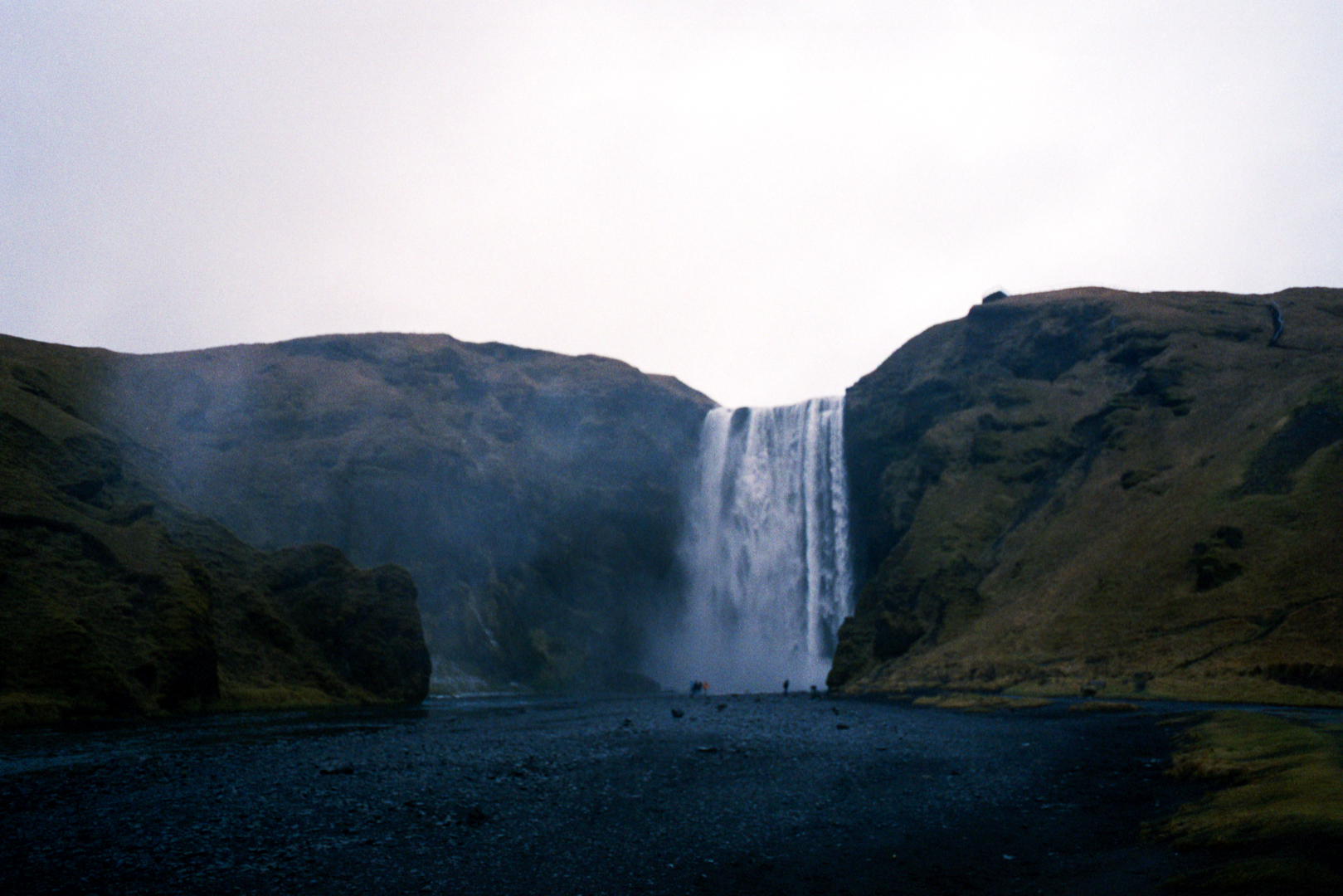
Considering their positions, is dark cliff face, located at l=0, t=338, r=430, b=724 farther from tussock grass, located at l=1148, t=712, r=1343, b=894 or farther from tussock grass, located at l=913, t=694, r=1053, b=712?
tussock grass, located at l=1148, t=712, r=1343, b=894

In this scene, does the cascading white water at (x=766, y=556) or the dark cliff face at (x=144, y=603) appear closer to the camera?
the dark cliff face at (x=144, y=603)

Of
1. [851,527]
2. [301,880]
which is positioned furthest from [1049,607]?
[301,880]

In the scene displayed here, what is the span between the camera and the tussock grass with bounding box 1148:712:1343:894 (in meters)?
7.99

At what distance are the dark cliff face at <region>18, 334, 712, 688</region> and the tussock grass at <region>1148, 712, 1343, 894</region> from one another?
63831 mm

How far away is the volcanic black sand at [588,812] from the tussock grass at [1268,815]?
0.66 m

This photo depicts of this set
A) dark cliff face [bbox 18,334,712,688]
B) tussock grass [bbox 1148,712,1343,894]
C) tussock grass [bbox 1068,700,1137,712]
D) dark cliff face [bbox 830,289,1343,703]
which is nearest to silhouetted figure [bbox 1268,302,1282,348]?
dark cliff face [bbox 830,289,1343,703]

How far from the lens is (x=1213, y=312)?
3147 inches

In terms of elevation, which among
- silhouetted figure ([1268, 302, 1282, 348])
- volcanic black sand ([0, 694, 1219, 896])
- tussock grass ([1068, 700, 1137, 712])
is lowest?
tussock grass ([1068, 700, 1137, 712])

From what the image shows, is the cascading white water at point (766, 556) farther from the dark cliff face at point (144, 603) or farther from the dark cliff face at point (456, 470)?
the dark cliff face at point (144, 603)

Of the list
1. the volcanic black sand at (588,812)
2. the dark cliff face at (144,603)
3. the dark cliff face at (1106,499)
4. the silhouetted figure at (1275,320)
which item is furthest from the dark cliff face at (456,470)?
the silhouetted figure at (1275,320)

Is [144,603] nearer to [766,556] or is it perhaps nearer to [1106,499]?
[1106,499]

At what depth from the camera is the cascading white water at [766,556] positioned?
84.9 m

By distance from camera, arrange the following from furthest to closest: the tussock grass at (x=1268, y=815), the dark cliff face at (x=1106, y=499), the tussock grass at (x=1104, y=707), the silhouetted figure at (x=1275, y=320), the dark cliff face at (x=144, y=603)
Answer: the silhouetted figure at (x=1275, y=320) → the dark cliff face at (x=1106, y=499) → the tussock grass at (x=1104, y=707) → the dark cliff face at (x=144, y=603) → the tussock grass at (x=1268, y=815)

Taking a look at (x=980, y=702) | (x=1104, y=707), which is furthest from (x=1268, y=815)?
(x=980, y=702)
